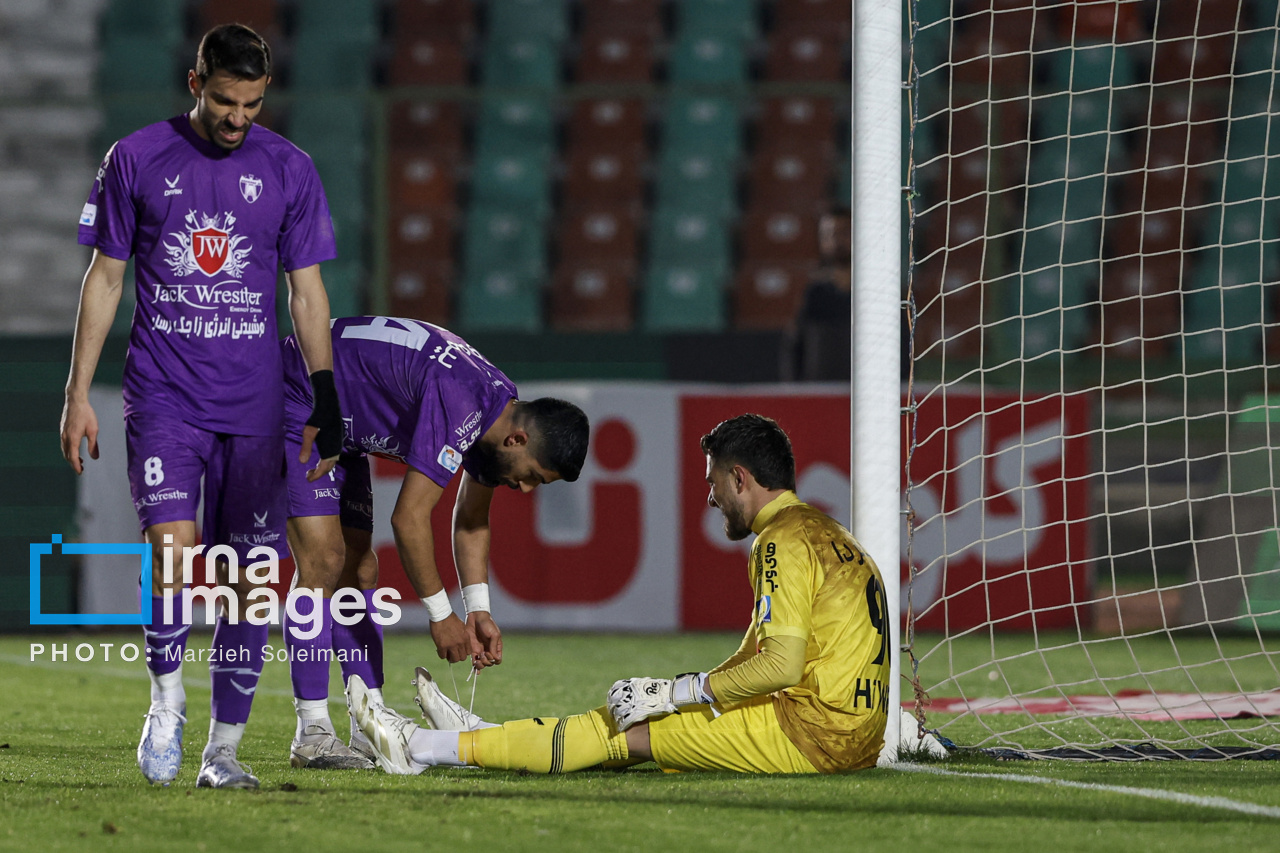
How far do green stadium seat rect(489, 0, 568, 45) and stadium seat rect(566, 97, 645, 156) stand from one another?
67cm

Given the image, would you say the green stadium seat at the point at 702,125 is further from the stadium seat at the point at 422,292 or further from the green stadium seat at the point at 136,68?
the green stadium seat at the point at 136,68

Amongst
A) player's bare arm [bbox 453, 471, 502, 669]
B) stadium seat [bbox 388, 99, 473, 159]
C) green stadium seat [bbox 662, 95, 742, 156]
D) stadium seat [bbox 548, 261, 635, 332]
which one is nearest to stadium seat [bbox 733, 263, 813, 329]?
stadium seat [bbox 548, 261, 635, 332]

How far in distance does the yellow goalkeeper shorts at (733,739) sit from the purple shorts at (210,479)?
3.46ft

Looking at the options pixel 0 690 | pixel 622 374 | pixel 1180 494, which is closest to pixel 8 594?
pixel 0 690

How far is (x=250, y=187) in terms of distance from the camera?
11.6 ft

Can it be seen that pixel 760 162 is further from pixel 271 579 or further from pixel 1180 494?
pixel 271 579

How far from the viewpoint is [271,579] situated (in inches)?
145

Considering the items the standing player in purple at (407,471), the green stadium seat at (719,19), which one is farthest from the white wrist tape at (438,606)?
the green stadium seat at (719,19)

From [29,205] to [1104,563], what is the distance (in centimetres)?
836

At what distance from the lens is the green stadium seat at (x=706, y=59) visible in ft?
40.0

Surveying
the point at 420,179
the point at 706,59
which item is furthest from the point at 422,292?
the point at 706,59

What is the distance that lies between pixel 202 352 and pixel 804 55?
946cm

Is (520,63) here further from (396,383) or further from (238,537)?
(238,537)

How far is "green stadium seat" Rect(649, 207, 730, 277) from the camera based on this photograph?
11.3 meters
